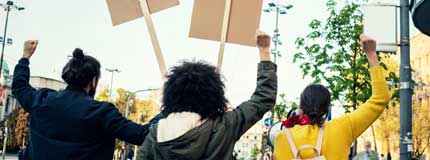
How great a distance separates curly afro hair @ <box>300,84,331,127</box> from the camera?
133 inches

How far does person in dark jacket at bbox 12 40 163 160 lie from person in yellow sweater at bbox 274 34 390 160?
2.86ft

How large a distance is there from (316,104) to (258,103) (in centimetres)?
52

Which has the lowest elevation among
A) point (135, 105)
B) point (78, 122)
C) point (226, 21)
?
point (135, 105)

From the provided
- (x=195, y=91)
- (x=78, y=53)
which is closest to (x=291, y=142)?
(x=195, y=91)

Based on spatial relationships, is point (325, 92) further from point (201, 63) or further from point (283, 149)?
point (201, 63)

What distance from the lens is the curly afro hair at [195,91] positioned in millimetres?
3029

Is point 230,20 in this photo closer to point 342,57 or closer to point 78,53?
point 78,53

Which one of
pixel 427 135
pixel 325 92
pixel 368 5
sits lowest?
pixel 427 135

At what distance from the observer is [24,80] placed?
154 inches

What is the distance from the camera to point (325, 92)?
3424 millimetres

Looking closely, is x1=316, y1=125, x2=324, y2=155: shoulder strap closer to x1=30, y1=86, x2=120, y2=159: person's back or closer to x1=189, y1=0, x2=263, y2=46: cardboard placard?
x1=189, y1=0, x2=263, y2=46: cardboard placard

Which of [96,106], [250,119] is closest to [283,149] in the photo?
[250,119]

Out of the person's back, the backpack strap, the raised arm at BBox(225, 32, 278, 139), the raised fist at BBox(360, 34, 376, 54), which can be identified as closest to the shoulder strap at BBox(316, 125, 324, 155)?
the backpack strap

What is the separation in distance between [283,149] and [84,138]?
3.90ft
